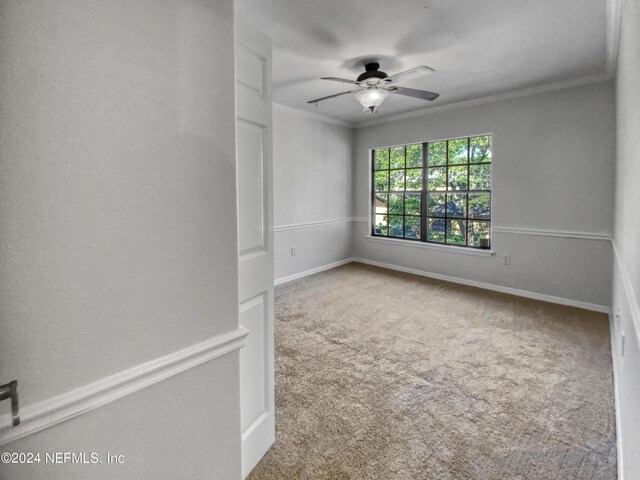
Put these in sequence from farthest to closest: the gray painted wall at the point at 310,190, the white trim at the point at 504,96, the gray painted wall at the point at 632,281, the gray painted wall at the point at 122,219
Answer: the gray painted wall at the point at 310,190
the white trim at the point at 504,96
the gray painted wall at the point at 632,281
the gray painted wall at the point at 122,219

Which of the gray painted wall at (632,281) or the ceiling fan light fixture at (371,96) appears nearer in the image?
the gray painted wall at (632,281)

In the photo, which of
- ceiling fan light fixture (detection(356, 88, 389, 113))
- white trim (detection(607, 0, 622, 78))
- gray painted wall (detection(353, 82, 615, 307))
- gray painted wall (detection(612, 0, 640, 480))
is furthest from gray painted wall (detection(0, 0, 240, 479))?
gray painted wall (detection(353, 82, 615, 307))

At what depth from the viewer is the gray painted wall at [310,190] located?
16.1 feet

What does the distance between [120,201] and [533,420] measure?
2351mm

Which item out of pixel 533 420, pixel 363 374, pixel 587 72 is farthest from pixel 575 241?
pixel 363 374

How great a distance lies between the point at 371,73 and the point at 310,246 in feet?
9.58

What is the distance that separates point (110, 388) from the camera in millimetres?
903

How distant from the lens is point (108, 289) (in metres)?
0.90

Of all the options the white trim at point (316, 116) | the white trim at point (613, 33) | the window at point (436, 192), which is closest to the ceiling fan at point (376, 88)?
the white trim at point (613, 33)

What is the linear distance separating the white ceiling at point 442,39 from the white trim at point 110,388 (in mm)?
2254

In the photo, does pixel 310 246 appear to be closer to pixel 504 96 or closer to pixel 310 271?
pixel 310 271

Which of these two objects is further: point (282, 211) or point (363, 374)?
point (282, 211)

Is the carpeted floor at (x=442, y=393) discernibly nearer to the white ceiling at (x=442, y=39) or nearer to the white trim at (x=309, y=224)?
the white trim at (x=309, y=224)

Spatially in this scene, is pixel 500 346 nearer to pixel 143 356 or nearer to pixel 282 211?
pixel 143 356
